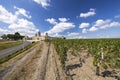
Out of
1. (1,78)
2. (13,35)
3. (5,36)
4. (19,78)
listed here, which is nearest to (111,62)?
(19,78)

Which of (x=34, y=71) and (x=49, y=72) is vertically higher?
(x=49, y=72)

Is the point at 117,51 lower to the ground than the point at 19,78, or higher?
higher

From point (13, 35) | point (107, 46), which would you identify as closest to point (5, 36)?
point (13, 35)

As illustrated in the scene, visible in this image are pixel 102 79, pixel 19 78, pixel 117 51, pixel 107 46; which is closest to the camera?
pixel 102 79

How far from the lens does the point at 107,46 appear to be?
17.1m

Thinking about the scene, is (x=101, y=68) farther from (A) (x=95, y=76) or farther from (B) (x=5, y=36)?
(B) (x=5, y=36)

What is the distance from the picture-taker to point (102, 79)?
26.5 feet

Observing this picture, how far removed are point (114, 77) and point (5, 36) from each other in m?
161

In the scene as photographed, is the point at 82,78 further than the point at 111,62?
No

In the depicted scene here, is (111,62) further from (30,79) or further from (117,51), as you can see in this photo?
(30,79)

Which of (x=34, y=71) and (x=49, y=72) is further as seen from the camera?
(x=34, y=71)

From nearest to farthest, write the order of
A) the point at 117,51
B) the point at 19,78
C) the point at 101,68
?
the point at 19,78, the point at 101,68, the point at 117,51

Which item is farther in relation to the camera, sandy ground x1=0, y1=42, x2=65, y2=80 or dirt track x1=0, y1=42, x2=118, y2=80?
sandy ground x1=0, y1=42, x2=65, y2=80

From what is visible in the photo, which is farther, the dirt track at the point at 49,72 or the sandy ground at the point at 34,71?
the sandy ground at the point at 34,71
